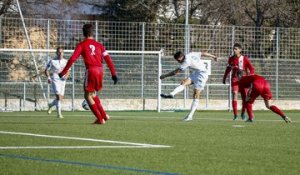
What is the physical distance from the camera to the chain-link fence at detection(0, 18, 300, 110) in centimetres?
3544

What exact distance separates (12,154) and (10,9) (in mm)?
36460

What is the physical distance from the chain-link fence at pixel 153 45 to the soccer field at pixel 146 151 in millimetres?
16892

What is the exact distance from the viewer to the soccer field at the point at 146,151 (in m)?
10.7

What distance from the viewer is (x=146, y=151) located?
42.7ft

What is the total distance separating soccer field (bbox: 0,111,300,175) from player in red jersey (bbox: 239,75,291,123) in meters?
4.26

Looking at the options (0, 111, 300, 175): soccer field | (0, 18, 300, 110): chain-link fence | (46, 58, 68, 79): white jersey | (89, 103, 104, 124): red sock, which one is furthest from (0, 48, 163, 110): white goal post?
(0, 111, 300, 175): soccer field

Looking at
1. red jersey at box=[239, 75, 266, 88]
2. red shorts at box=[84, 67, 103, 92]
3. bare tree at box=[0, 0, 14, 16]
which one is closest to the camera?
red shorts at box=[84, 67, 103, 92]

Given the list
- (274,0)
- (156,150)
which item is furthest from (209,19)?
(156,150)

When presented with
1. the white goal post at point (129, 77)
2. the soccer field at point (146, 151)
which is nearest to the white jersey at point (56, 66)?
the white goal post at point (129, 77)

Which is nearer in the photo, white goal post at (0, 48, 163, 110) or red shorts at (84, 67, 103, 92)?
red shorts at (84, 67, 103, 92)

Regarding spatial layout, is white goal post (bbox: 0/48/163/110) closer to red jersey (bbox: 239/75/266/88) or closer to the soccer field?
red jersey (bbox: 239/75/266/88)

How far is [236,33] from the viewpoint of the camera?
38656 mm

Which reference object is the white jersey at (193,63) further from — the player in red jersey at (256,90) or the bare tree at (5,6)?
the bare tree at (5,6)

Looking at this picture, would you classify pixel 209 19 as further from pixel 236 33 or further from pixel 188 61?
pixel 188 61
